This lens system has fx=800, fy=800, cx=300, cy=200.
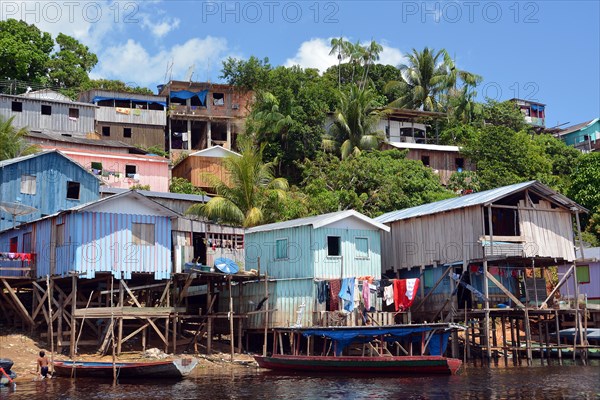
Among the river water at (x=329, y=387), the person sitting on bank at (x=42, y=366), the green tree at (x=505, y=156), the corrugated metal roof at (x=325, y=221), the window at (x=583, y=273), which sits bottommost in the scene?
the river water at (x=329, y=387)

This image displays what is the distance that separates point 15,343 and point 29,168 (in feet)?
34.2

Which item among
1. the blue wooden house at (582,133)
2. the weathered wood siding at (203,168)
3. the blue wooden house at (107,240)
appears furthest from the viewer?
the blue wooden house at (582,133)

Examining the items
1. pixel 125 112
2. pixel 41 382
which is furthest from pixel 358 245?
pixel 125 112

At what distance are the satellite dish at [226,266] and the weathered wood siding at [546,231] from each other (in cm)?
1362

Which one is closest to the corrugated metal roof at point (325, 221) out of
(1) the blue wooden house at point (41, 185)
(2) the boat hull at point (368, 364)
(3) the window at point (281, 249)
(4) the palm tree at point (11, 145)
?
(3) the window at point (281, 249)

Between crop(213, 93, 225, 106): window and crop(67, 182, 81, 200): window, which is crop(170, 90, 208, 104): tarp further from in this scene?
crop(67, 182, 81, 200): window

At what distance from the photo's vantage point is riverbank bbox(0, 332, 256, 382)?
31.3m

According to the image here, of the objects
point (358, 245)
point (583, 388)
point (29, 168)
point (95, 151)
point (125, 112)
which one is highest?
point (125, 112)

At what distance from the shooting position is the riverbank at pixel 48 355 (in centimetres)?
3133

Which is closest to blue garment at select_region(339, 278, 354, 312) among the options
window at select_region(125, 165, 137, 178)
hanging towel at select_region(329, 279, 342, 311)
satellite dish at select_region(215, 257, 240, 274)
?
hanging towel at select_region(329, 279, 342, 311)

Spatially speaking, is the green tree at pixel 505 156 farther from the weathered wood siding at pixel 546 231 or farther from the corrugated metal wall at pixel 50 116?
the corrugated metal wall at pixel 50 116

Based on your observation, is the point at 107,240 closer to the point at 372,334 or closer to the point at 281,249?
the point at 281,249

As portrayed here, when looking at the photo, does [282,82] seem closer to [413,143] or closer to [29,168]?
[413,143]

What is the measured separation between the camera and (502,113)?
239 ft
